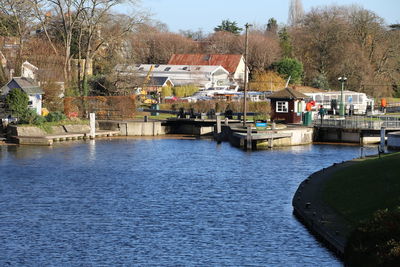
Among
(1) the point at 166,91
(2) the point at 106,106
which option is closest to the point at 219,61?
(1) the point at 166,91

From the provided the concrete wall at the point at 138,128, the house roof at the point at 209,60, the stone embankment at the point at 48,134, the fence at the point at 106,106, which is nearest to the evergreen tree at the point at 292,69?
the house roof at the point at 209,60

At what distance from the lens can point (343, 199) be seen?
3906 centimetres

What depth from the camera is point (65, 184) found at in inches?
2057

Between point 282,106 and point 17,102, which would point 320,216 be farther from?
point 17,102

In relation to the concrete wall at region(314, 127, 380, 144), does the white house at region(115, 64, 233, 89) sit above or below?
above

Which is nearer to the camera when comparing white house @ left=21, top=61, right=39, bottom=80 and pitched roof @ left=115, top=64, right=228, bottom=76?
white house @ left=21, top=61, right=39, bottom=80

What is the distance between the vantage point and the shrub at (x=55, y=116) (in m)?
81.1

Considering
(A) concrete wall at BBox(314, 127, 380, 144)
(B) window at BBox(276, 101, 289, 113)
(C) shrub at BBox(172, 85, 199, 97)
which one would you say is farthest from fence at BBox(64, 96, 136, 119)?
(C) shrub at BBox(172, 85, 199, 97)

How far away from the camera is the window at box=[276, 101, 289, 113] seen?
82.2 m

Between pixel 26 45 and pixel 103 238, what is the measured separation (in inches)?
2944

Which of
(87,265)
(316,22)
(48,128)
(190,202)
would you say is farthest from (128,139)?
(316,22)

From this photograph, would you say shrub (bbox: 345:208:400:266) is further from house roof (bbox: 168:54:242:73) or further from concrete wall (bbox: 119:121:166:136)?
house roof (bbox: 168:54:242:73)

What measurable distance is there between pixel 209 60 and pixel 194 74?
1204cm

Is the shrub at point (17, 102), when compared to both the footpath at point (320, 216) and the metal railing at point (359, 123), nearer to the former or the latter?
the metal railing at point (359, 123)
